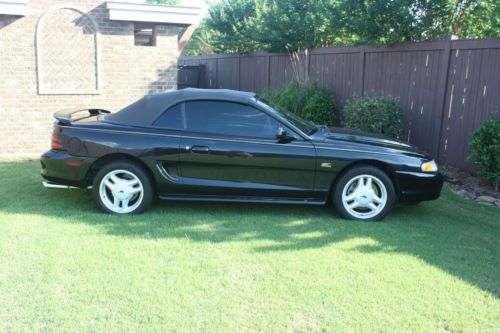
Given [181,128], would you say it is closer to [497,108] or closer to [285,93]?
[497,108]

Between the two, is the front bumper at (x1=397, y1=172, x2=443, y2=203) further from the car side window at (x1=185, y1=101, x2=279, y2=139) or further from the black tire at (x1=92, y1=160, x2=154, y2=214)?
the black tire at (x1=92, y1=160, x2=154, y2=214)

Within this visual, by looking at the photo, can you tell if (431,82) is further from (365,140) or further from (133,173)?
(133,173)

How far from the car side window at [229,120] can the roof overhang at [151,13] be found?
532 centimetres

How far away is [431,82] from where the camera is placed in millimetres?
9289

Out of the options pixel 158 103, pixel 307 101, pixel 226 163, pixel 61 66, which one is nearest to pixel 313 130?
pixel 226 163

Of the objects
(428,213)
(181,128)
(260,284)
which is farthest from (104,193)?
(428,213)

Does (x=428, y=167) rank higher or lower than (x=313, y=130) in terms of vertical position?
lower

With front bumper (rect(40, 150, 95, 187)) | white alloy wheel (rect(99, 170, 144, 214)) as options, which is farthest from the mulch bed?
front bumper (rect(40, 150, 95, 187))

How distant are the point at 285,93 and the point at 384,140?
245 inches

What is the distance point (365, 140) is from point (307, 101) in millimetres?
5598

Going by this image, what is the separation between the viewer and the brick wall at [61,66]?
33.3 feet

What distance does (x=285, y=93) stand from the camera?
12453 millimetres

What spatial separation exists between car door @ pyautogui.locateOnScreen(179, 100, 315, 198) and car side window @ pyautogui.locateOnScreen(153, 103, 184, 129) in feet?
0.28

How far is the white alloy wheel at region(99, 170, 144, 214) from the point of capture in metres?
5.93
